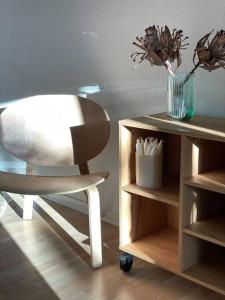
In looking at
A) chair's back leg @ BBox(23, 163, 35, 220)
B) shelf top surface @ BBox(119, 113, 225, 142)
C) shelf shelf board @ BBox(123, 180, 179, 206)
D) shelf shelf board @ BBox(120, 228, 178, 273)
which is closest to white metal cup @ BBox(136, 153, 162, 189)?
shelf shelf board @ BBox(123, 180, 179, 206)

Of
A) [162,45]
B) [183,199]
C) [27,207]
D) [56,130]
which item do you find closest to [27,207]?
[27,207]

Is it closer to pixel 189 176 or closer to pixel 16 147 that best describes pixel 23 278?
pixel 16 147

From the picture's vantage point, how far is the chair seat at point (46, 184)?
1.81 metres

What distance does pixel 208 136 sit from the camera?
1.48m

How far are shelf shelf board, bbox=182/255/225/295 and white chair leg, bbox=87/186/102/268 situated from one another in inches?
16.6

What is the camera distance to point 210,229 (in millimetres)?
1617

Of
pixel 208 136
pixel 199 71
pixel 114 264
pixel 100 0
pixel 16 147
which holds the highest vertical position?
pixel 100 0

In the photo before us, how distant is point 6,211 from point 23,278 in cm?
83

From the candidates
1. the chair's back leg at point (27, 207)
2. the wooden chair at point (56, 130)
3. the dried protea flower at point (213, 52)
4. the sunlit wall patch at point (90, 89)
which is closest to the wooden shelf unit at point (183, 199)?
the dried protea flower at point (213, 52)

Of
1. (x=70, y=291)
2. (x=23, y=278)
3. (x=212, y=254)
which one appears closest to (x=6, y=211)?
(x=23, y=278)

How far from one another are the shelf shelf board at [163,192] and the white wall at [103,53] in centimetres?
38

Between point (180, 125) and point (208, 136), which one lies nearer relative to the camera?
point (208, 136)

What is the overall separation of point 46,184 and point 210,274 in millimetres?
777

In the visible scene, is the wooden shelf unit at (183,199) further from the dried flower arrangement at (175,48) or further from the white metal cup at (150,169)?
the dried flower arrangement at (175,48)
